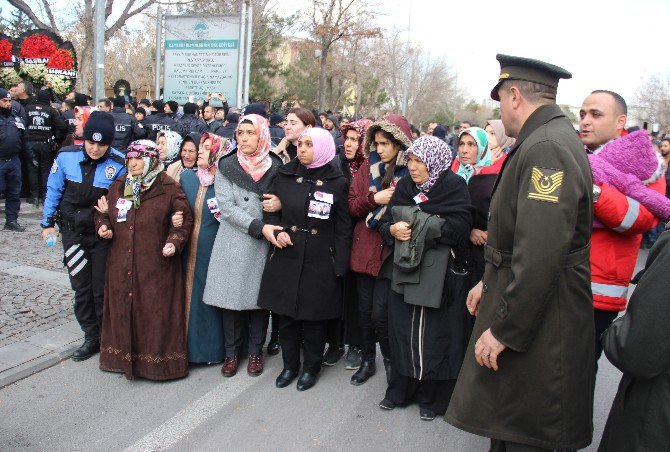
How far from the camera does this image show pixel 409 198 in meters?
4.07

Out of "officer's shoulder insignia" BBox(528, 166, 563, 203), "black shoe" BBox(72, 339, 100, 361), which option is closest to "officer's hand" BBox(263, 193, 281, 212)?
"black shoe" BBox(72, 339, 100, 361)

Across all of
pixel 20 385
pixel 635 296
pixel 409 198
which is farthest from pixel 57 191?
pixel 635 296

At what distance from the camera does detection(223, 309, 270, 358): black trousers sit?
4758mm

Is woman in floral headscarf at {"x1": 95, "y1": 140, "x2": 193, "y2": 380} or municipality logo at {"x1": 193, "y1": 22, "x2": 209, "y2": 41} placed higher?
municipality logo at {"x1": 193, "y1": 22, "x2": 209, "y2": 41}

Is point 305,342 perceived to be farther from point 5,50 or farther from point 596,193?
point 5,50

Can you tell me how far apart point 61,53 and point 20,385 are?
12018 millimetres

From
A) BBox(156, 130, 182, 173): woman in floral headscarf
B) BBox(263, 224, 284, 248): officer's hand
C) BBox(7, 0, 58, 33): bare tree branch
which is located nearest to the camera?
BBox(263, 224, 284, 248): officer's hand

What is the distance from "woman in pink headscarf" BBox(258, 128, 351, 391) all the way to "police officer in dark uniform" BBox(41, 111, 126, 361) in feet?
4.54

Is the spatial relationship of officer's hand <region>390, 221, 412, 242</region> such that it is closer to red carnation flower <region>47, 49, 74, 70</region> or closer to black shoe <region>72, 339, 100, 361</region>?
black shoe <region>72, 339, 100, 361</region>

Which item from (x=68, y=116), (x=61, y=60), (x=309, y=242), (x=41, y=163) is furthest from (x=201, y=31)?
(x=309, y=242)

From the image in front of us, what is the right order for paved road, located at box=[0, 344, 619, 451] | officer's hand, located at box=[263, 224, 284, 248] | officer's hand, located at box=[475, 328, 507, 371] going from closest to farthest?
officer's hand, located at box=[475, 328, 507, 371], paved road, located at box=[0, 344, 619, 451], officer's hand, located at box=[263, 224, 284, 248]

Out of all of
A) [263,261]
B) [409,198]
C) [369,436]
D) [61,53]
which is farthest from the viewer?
[61,53]

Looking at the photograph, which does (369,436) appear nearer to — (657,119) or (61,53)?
(61,53)

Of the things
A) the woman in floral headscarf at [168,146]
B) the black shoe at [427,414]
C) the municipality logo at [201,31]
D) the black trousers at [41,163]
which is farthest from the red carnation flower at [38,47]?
the black shoe at [427,414]
